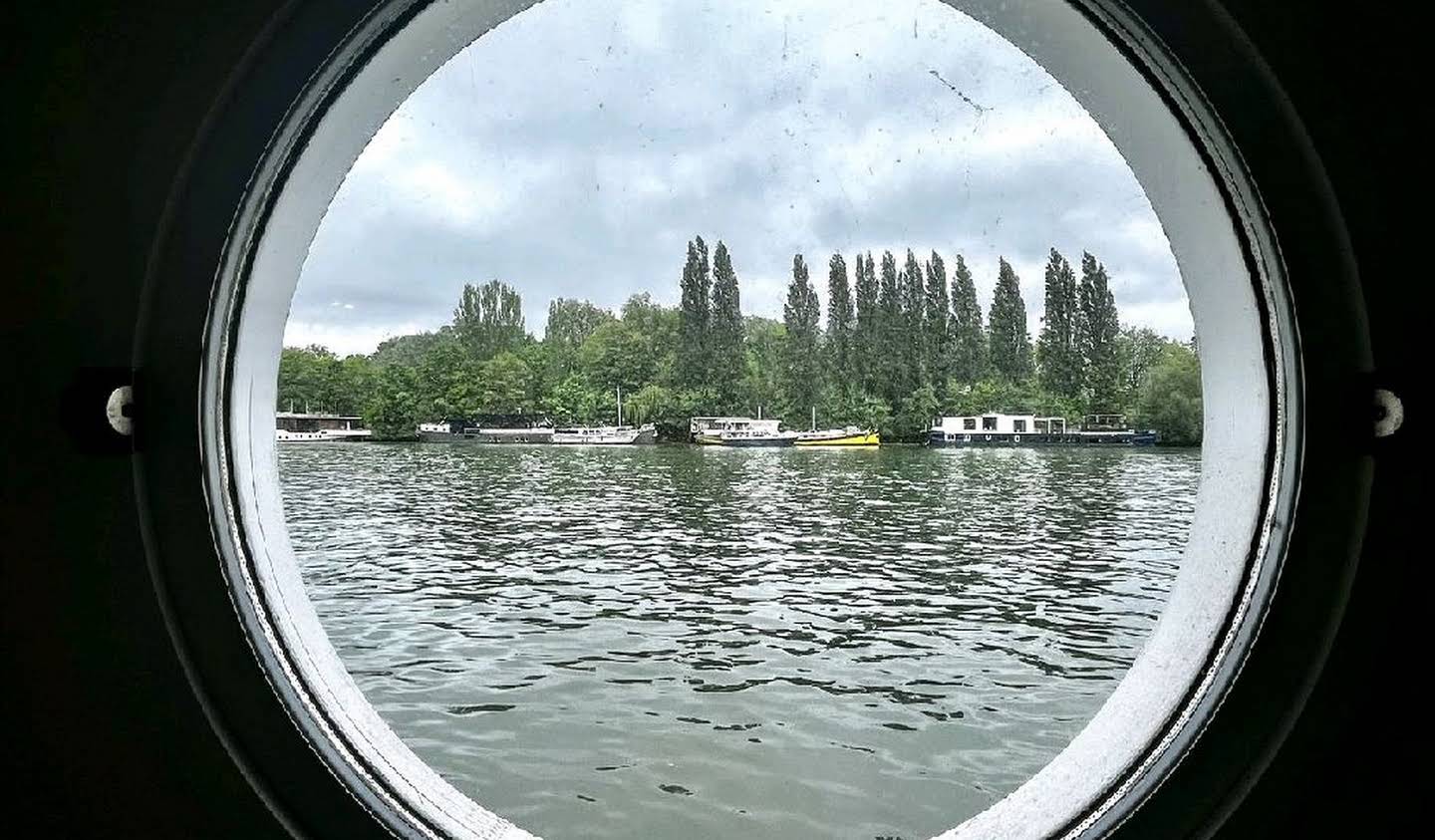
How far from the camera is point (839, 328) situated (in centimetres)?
1295

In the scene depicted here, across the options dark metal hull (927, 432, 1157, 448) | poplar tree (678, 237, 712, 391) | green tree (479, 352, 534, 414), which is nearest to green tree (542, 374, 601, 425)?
green tree (479, 352, 534, 414)

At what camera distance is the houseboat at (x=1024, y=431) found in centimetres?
1553

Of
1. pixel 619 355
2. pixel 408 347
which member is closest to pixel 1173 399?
pixel 619 355

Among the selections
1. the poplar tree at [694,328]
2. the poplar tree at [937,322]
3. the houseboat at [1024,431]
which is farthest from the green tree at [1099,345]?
the poplar tree at [694,328]

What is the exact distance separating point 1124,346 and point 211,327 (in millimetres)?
14944

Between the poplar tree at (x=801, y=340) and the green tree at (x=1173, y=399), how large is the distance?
4.80 meters

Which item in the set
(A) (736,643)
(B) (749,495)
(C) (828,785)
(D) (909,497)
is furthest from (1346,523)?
(D) (909,497)

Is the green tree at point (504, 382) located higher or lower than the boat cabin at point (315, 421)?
higher

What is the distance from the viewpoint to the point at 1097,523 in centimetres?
1387

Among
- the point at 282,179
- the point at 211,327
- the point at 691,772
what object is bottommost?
the point at 691,772

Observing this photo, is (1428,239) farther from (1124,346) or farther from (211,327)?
(1124,346)

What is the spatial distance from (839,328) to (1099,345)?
3848mm

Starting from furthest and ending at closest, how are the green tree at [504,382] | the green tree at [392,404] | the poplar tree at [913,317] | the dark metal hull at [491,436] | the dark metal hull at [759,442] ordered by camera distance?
the dark metal hull at [759,442], the dark metal hull at [491,436], the green tree at [392,404], the green tree at [504,382], the poplar tree at [913,317]

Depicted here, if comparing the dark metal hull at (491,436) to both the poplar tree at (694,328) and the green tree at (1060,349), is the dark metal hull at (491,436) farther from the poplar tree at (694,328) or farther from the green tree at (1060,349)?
the green tree at (1060,349)
